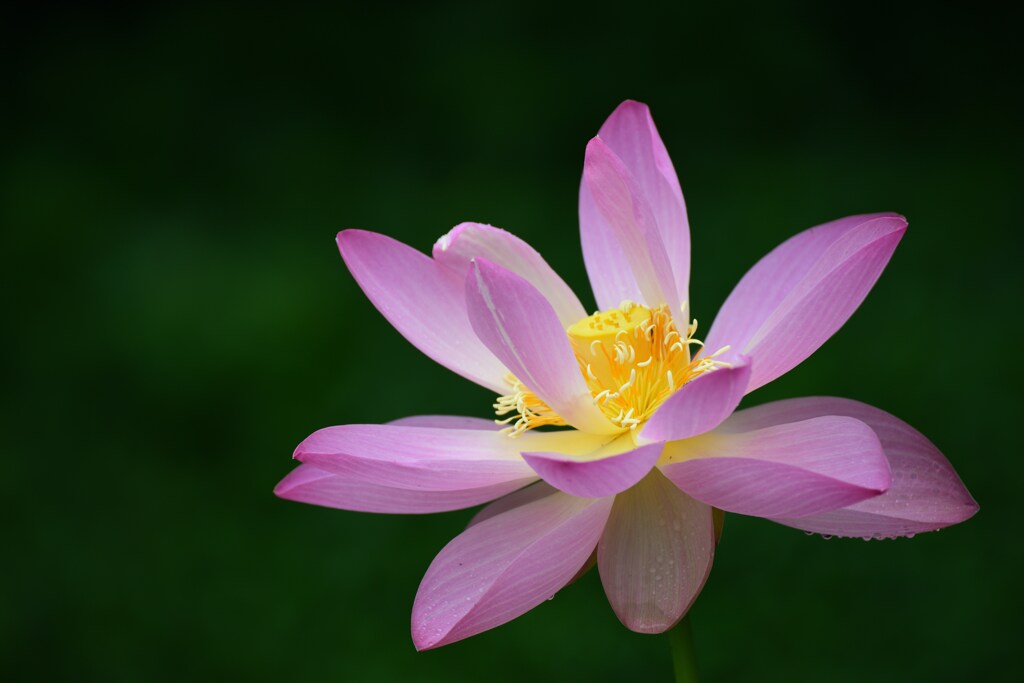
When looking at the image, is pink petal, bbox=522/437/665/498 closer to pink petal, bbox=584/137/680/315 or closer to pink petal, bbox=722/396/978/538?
pink petal, bbox=722/396/978/538

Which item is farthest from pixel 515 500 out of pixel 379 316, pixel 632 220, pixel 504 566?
pixel 379 316

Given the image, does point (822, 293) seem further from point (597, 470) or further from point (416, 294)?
point (416, 294)

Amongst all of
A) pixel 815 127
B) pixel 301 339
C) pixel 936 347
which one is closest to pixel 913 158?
pixel 815 127

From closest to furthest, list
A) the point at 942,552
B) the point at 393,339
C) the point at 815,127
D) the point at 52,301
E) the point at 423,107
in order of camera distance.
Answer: the point at 942,552 < the point at 393,339 < the point at 52,301 < the point at 815,127 < the point at 423,107

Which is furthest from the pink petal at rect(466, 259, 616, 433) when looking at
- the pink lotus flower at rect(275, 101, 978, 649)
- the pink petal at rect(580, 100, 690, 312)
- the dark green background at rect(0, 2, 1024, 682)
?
the dark green background at rect(0, 2, 1024, 682)

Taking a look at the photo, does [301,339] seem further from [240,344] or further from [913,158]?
[913,158]
